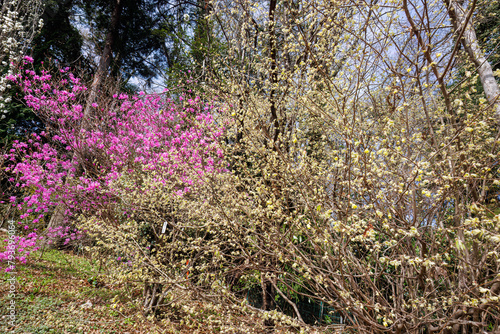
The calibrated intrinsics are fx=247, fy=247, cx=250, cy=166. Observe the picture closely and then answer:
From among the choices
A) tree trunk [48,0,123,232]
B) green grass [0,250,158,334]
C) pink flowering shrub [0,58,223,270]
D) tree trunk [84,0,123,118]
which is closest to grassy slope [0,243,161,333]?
green grass [0,250,158,334]

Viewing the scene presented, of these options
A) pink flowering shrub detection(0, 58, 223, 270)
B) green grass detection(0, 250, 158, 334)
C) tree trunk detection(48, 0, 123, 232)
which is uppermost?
tree trunk detection(48, 0, 123, 232)

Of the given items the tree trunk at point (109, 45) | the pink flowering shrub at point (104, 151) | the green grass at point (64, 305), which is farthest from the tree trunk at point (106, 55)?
the green grass at point (64, 305)

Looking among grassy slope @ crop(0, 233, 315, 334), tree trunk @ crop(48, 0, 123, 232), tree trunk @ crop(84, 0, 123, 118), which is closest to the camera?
grassy slope @ crop(0, 233, 315, 334)

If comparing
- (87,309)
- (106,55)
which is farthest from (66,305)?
(106,55)

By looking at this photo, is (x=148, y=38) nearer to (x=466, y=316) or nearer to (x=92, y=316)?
(x=92, y=316)

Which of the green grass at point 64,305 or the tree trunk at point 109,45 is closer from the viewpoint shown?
the green grass at point 64,305

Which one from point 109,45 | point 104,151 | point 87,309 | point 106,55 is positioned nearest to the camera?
point 87,309

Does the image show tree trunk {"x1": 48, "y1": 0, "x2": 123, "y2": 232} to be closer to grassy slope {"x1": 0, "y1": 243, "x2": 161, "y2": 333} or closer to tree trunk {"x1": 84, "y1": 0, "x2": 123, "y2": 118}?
tree trunk {"x1": 84, "y1": 0, "x2": 123, "y2": 118}

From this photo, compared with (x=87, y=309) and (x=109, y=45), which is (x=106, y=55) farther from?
(x=87, y=309)

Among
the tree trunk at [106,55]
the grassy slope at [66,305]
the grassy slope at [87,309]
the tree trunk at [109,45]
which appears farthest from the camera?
the tree trunk at [109,45]

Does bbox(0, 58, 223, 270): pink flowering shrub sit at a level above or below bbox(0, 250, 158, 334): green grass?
above

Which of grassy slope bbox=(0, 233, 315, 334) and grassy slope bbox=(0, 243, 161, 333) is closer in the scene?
grassy slope bbox=(0, 233, 315, 334)

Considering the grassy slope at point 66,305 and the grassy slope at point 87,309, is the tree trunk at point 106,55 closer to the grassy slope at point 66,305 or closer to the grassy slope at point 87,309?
the grassy slope at point 66,305

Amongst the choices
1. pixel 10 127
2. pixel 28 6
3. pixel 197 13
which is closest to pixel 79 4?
pixel 28 6
